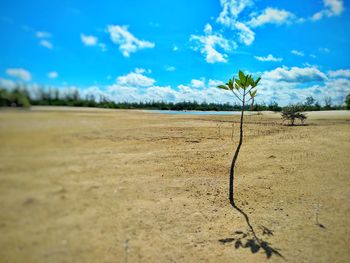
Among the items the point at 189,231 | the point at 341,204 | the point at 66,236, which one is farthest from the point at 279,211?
the point at 66,236

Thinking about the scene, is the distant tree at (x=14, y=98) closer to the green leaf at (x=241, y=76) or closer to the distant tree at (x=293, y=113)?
the green leaf at (x=241, y=76)

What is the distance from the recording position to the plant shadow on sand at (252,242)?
5023 millimetres

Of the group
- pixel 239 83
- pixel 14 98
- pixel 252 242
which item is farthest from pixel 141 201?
pixel 239 83

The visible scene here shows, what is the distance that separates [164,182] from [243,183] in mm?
2885

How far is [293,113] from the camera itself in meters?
26.8

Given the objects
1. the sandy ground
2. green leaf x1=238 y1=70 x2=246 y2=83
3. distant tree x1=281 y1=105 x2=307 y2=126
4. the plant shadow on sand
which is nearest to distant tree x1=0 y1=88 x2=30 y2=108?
the sandy ground

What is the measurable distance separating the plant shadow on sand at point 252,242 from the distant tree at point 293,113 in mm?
23762

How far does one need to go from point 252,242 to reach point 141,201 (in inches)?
107

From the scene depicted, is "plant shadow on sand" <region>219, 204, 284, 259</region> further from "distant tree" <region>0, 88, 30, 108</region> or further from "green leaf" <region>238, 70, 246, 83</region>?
"distant tree" <region>0, 88, 30, 108</region>

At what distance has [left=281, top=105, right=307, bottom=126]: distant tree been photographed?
26.7m

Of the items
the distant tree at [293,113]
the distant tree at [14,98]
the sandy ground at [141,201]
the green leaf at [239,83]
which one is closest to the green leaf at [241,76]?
the green leaf at [239,83]

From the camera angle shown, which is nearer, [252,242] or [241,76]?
[252,242]

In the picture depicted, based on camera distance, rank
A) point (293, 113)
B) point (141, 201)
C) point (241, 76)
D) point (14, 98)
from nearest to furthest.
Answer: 1. point (14, 98)
2. point (141, 201)
3. point (241, 76)
4. point (293, 113)

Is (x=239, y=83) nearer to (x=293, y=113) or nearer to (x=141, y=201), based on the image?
(x=141, y=201)
